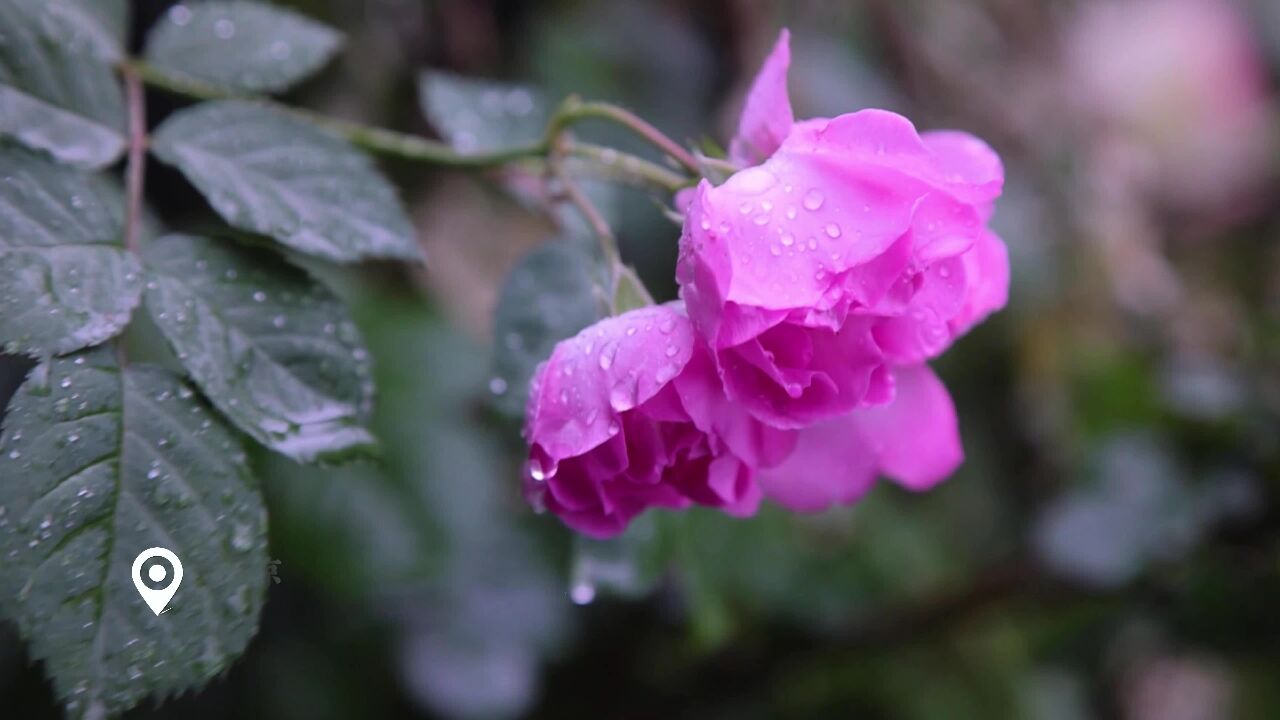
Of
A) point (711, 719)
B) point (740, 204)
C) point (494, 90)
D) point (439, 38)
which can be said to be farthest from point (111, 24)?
point (711, 719)

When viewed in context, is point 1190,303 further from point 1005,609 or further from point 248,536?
point 248,536

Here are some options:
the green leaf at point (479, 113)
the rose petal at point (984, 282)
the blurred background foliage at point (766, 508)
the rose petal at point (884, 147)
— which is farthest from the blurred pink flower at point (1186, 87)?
→ the rose petal at point (884, 147)

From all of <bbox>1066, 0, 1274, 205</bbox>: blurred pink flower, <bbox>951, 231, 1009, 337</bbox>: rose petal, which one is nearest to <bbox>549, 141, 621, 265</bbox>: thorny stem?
<bbox>951, 231, 1009, 337</bbox>: rose petal

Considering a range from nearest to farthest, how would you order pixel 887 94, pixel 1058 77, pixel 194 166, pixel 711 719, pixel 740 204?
pixel 740 204 < pixel 194 166 < pixel 711 719 < pixel 887 94 < pixel 1058 77

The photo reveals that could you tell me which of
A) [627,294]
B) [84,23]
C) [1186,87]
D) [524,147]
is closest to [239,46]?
[84,23]

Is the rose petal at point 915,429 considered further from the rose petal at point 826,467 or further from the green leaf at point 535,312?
the green leaf at point 535,312
